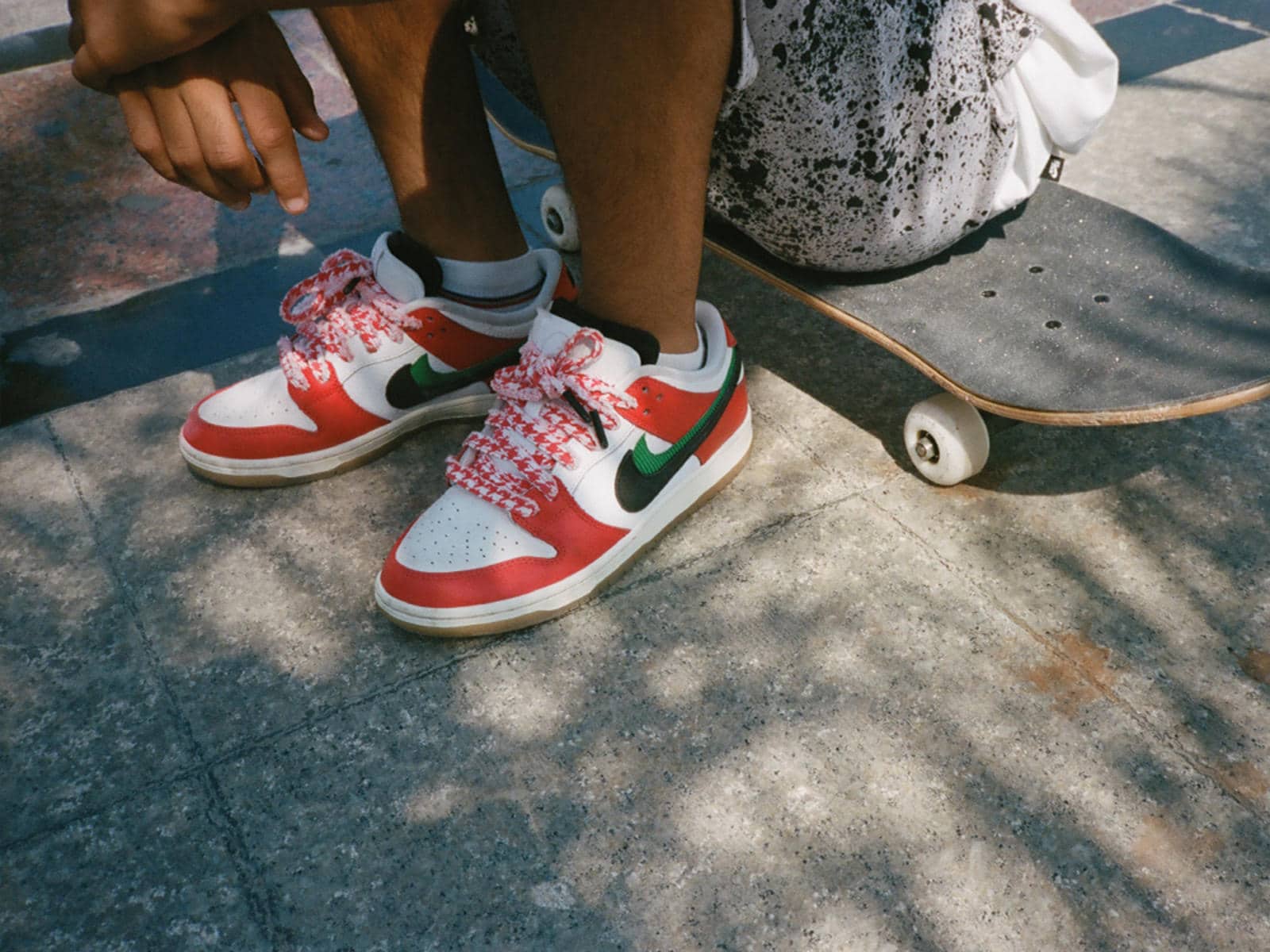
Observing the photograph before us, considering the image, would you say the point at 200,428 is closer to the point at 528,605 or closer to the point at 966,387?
the point at 528,605

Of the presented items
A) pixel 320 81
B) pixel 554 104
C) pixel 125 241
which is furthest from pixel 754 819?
pixel 320 81

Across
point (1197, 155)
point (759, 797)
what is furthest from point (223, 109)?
point (1197, 155)

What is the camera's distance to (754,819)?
123cm

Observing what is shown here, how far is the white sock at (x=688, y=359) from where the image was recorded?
1559mm

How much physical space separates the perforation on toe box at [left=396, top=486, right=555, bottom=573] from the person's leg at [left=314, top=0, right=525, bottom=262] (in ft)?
1.60

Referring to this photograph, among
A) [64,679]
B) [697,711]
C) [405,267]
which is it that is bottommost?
[64,679]

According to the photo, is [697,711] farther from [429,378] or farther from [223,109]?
[223,109]

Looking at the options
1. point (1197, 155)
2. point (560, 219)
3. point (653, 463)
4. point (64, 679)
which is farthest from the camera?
point (1197, 155)

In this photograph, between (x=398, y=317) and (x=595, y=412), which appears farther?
(x=398, y=317)

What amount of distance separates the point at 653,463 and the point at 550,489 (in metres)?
0.16

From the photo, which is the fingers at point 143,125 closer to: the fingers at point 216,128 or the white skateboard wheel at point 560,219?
the fingers at point 216,128

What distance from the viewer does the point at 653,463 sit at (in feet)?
5.06

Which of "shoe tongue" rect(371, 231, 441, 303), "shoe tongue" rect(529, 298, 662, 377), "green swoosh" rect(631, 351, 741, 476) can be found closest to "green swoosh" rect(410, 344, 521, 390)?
"shoe tongue" rect(371, 231, 441, 303)

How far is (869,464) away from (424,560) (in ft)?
2.38
